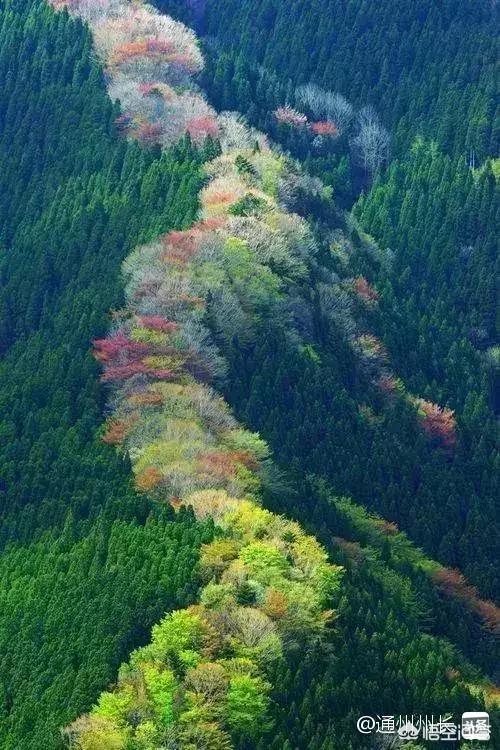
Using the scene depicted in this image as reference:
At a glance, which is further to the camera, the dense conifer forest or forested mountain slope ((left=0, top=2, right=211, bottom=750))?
forested mountain slope ((left=0, top=2, right=211, bottom=750))

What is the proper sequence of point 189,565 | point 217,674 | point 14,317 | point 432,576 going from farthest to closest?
point 14,317 < point 432,576 < point 189,565 < point 217,674

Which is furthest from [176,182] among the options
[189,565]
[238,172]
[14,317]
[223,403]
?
[189,565]

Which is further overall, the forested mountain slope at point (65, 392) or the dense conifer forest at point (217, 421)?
the forested mountain slope at point (65, 392)

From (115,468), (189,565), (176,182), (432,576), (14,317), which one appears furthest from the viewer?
(176,182)

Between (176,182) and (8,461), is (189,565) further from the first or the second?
(176,182)

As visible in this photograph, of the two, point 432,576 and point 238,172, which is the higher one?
point 238,172

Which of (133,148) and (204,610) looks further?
(133,148)

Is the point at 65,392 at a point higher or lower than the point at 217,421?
lower
